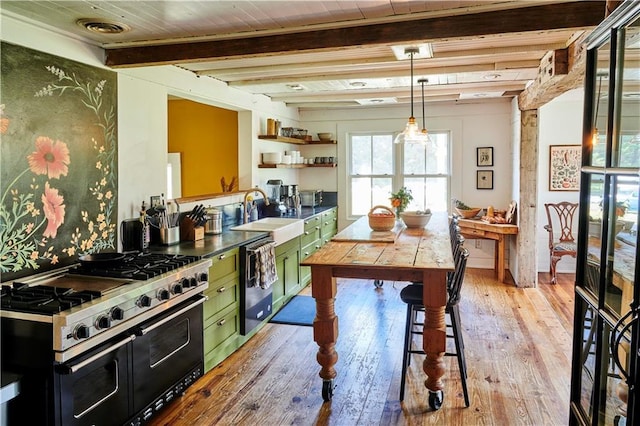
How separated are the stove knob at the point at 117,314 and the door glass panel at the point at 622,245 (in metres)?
2.17

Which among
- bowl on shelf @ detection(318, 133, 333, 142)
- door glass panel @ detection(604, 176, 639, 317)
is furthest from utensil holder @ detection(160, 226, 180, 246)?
bowl on shelf @ detection(318, 133, 333, 142)

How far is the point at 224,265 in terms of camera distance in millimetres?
3367

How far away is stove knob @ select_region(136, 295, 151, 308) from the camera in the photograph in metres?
2.41

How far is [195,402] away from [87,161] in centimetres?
168

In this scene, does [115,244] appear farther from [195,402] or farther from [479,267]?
[479,267]

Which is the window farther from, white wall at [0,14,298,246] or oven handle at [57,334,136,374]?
oven handle at [57,334,136,374]

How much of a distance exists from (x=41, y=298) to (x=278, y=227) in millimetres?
2550

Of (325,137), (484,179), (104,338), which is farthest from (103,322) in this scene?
(484,179)

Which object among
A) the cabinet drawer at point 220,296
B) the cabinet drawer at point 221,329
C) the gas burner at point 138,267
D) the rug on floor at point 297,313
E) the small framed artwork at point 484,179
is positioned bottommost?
the rug on floor at point 297,313

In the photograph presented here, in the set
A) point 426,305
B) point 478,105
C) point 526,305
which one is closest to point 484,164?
point 478,105

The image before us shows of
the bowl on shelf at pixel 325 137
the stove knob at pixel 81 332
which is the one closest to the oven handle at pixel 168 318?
the stove knob at pixel 81 332

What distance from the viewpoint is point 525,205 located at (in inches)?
217

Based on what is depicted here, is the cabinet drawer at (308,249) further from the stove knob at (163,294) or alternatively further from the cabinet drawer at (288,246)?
the stove knob at (163,294)

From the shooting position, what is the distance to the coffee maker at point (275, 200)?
217 inches
